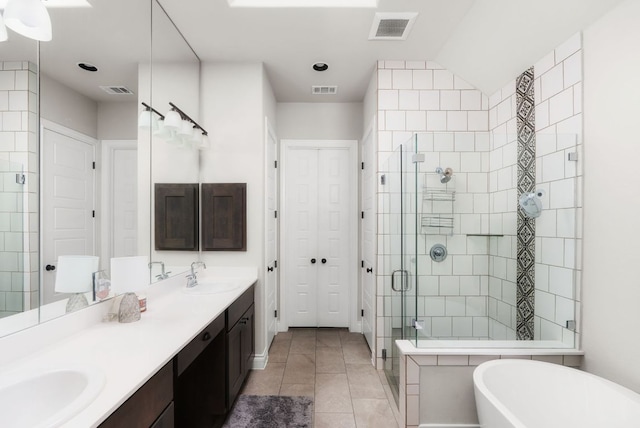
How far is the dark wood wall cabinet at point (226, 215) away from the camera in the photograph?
8.93 ft

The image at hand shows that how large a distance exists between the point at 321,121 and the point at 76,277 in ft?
9.58

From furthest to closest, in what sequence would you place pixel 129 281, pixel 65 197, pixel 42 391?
pixel 129 281, pixel 65 197, pixel 42 391

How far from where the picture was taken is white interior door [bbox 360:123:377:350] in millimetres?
2912

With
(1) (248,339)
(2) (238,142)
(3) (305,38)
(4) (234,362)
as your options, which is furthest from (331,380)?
(3) (305,38)

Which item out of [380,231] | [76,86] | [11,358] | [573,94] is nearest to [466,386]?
[380,231]

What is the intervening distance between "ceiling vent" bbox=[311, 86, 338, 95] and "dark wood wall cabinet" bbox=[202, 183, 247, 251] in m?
1.41

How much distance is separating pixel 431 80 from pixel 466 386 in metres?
2.44

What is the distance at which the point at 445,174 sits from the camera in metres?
2.34

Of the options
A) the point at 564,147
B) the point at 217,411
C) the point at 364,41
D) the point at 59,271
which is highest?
the point at 364,41

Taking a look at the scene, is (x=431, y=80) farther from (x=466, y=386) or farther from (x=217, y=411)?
(x=217, y=411)

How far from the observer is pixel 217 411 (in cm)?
187

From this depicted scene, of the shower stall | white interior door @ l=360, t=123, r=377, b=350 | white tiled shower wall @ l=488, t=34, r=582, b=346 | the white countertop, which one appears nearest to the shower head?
the shower stall

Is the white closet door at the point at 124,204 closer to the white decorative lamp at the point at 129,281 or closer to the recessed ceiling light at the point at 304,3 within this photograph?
the white decorative lamp at the point at 129,281

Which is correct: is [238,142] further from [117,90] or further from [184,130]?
[117,90]
